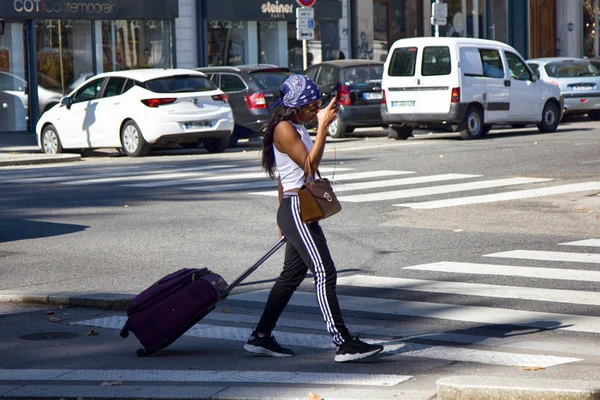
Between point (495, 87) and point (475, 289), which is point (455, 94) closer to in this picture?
point (495, 87)

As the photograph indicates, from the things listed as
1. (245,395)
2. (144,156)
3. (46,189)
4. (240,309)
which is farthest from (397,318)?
(144,156)

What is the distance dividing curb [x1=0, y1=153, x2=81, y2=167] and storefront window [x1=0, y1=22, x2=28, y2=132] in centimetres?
686

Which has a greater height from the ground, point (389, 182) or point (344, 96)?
point (344, 96)

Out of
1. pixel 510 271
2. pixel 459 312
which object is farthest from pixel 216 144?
pixel 459 312

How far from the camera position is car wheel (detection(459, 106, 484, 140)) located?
22719mm

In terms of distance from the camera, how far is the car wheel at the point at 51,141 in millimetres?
22486

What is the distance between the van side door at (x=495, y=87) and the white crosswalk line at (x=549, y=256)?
44.1 feet

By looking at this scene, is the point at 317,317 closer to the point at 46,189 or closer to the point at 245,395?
the point at 245,395

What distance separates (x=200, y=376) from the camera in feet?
19.4

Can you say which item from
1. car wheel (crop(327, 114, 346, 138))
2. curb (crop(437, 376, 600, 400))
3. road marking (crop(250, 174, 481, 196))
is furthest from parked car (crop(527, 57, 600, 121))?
curb (crop(437, 376, 600, 400))

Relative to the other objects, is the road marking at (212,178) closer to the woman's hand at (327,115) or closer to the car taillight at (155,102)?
the car taillight at (155,102)

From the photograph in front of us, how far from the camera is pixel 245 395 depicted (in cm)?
540

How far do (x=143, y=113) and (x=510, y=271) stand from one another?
497 inches

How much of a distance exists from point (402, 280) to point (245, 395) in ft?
12.0
